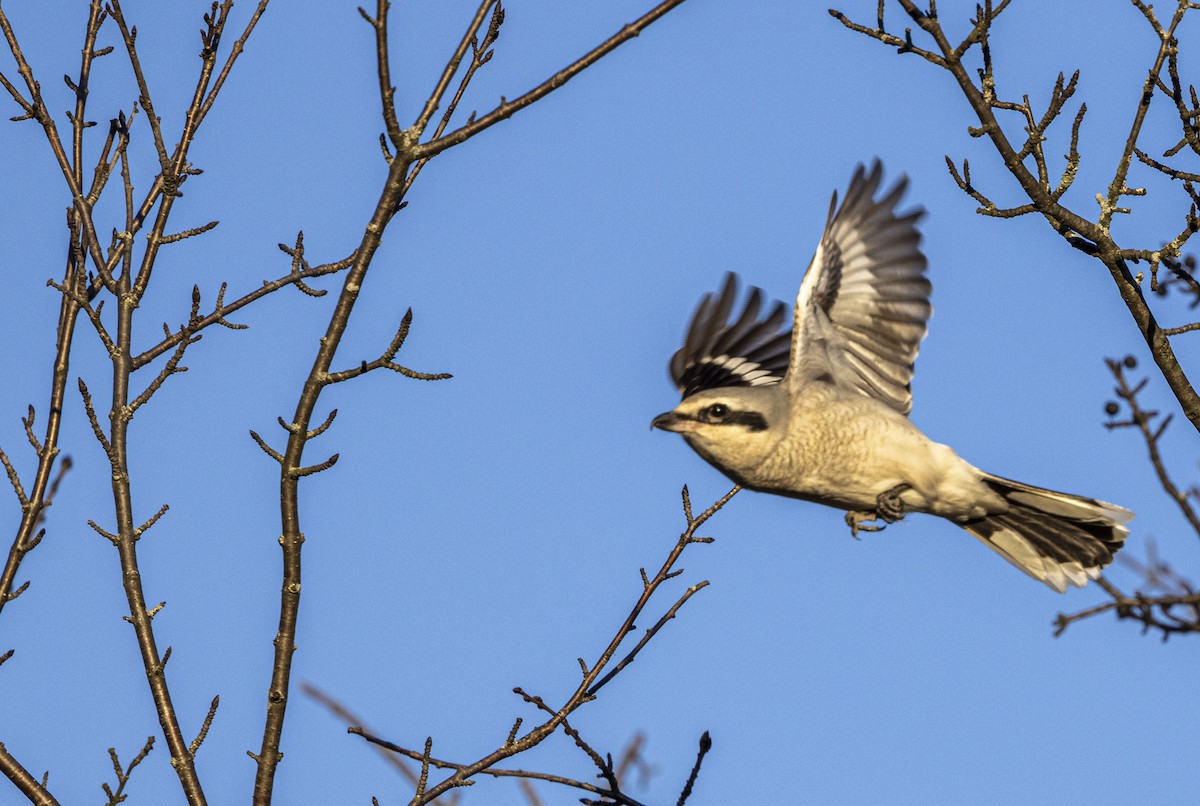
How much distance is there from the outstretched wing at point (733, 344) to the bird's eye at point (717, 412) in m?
1.58

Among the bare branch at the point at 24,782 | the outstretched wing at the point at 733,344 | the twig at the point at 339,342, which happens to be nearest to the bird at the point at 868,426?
the outstretched wing at the point at 733,344

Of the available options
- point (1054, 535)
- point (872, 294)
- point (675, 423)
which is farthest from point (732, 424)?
point (1054, 535)

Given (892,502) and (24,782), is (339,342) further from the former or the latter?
(892,502)

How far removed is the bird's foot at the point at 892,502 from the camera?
630cm

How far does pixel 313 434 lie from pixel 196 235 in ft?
3.76

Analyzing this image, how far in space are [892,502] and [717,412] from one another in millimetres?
897

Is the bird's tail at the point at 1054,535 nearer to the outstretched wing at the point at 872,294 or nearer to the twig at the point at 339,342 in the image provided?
the outstretched wing at the point at 872,294

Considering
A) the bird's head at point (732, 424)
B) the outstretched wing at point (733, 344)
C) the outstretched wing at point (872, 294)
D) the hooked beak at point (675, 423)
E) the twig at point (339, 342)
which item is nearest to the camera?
the twig at point (339, 342)

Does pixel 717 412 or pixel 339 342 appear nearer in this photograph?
pixel 339 342

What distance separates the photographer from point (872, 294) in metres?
6.80

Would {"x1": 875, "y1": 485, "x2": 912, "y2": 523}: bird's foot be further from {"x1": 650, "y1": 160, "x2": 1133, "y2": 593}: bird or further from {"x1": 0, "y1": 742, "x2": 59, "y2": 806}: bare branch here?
{"x1": 0, "y1": 742, "x2": 59, "y2": 806}: bare branch

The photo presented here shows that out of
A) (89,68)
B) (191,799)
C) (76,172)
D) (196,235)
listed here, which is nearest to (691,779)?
(191,799)

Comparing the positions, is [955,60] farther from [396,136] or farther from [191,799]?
[191,799]

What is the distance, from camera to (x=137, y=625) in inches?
175
